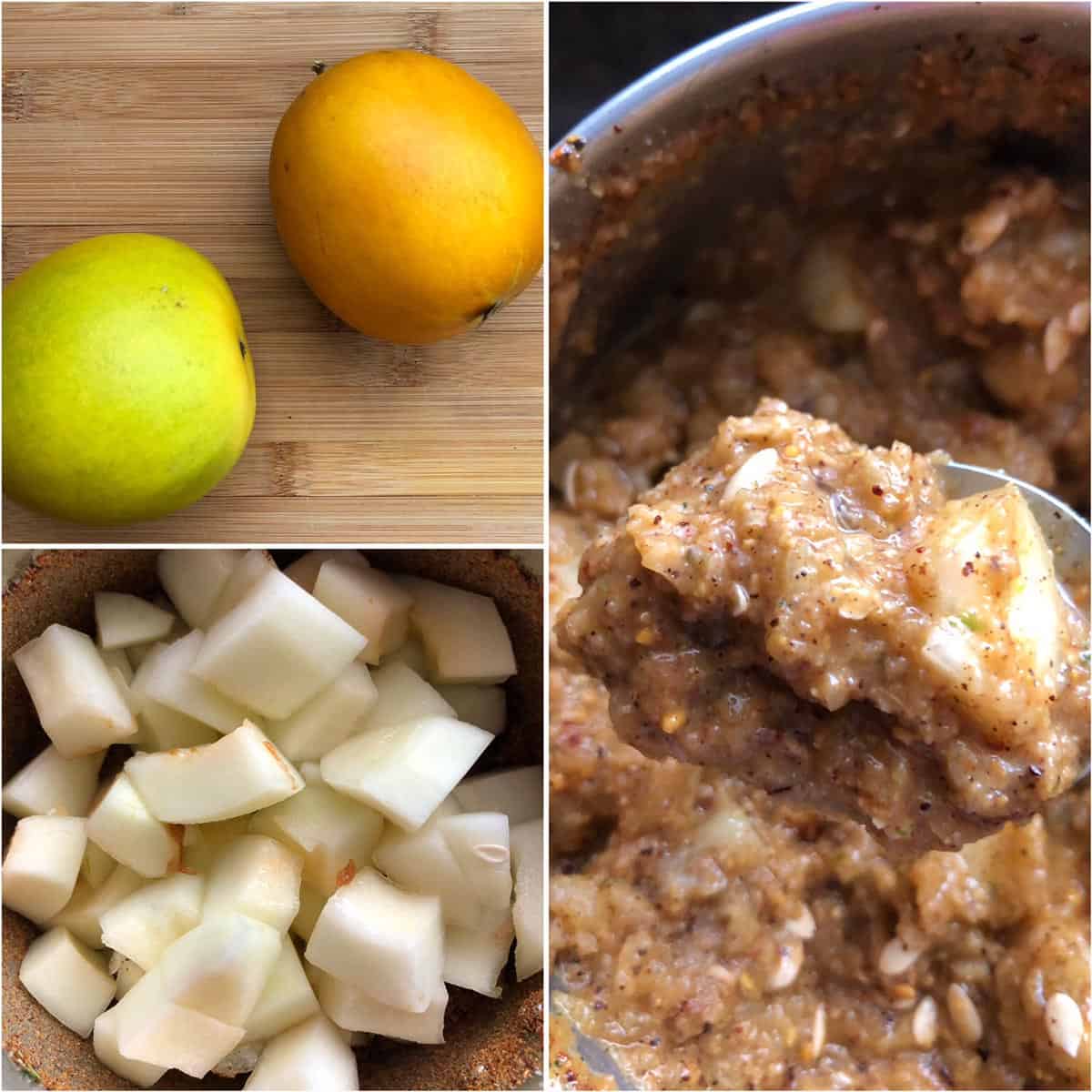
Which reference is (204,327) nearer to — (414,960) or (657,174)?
(657,174)

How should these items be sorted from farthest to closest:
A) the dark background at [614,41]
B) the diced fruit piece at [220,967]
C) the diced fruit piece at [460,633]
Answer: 1. the dark background at [614,41]
2. the diced fruit piece at [460,633]
3. the diced fruit piece at [220,967]

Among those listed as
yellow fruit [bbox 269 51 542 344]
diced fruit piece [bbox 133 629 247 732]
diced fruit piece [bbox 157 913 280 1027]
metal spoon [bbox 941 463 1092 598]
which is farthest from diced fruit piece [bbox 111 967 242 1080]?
metal spoon [bbox 941 463 1092 598]

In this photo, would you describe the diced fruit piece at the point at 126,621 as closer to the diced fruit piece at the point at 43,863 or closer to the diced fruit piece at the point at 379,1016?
the diced fruit piece at the point at 43,863

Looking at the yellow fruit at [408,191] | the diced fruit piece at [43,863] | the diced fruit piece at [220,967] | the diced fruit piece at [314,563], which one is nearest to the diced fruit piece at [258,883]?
the diced fruit piece at [220,967]

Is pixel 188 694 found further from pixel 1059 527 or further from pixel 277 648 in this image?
pixel 1059 527

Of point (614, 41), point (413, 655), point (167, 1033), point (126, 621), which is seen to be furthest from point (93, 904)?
point (614, 41)

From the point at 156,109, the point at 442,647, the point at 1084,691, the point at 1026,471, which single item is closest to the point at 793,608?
the point at 1084,691
